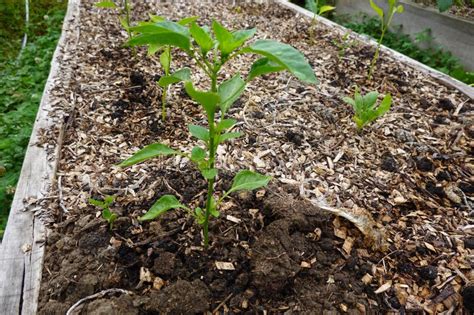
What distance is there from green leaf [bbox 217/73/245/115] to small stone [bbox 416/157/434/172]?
1174 mm

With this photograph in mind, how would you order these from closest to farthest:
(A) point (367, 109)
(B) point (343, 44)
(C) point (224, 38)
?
1. (C) point (224, 38)
2. (A) point (367, 109)
3. (B) point (343, 44)

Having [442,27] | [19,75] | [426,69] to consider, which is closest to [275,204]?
[426,69]

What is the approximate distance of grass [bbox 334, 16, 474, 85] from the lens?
9.91 ft

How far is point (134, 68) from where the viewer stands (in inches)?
94.1

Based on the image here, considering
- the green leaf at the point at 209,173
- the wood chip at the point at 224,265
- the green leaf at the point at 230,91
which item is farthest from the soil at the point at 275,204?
the green leaf at the point at 230,91

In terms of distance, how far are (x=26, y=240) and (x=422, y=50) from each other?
3734 mm

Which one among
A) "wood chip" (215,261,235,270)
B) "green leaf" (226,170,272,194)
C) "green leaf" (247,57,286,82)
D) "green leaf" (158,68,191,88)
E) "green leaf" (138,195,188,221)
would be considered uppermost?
"green leaf" (247,57,286,82)

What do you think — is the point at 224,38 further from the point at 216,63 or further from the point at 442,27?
the point at 442,27

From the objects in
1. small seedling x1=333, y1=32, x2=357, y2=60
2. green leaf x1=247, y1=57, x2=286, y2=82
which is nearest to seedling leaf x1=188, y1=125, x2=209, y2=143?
green leaf x1=247, y1=57, x2=286, y2=82

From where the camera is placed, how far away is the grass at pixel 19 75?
2016 millimetres

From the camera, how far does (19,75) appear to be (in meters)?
3.07

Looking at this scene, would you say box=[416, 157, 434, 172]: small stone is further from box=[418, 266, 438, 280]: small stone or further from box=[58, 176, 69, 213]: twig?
box=[58, 176, 69, 213]: twig

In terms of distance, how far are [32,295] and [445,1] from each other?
10.5 feet

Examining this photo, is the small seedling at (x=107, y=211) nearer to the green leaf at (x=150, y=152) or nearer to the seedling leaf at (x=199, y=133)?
the green leaf at (x=150, y=152)
